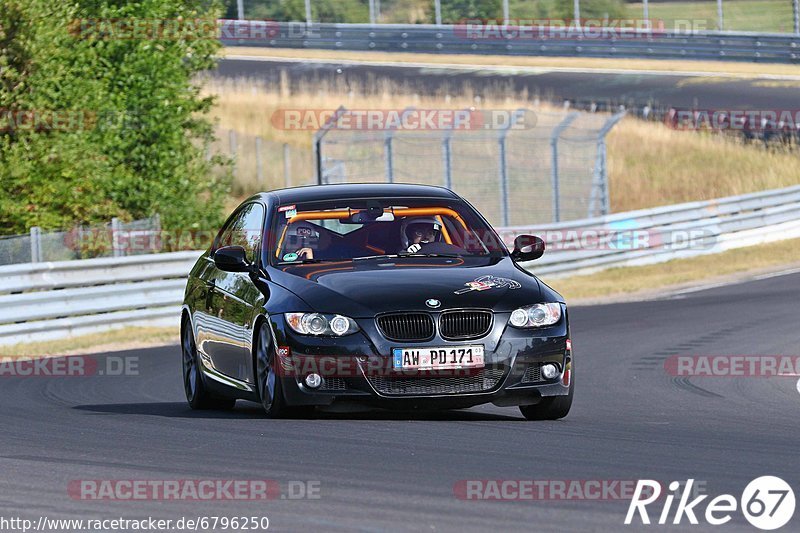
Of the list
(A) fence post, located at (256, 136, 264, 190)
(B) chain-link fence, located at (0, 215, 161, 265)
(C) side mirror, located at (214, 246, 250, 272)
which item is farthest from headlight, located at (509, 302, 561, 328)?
(A) fence post, located at (256, 136, 264, 190)

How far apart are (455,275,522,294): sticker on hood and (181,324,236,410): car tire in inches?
91.8

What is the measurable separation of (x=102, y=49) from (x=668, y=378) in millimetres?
15780

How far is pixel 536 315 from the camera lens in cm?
927

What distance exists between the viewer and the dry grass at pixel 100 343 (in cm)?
1872

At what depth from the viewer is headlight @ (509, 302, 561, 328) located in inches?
361

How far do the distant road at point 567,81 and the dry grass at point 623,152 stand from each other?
1.18 m

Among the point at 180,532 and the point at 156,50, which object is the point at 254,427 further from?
the point at 156,50

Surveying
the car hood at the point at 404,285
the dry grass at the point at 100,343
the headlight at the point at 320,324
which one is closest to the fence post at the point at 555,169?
the dry grass at the point at 100,343

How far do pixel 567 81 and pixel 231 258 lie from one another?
3699 cm

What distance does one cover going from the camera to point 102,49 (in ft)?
86.9

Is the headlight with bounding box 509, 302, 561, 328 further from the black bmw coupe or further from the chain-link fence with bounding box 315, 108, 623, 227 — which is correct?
the chain-link fence with bounding box 315, 108, 623, 227

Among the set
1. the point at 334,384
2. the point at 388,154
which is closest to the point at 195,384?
the point at 334,384

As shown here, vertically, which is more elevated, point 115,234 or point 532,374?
point 532,374

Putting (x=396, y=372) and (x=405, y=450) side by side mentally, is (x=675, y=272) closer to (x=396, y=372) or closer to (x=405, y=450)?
(x=396, y=372)
